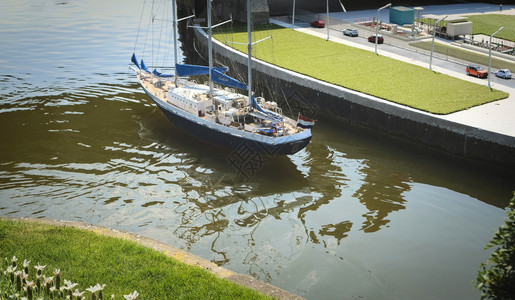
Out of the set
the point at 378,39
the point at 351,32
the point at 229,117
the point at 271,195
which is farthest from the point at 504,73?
the point at 271,195

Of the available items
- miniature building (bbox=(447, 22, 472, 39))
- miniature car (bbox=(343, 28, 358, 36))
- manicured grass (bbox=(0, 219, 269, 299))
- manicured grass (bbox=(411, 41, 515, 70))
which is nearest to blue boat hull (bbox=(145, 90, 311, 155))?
manicured grass (bbox=(0, 219, 269, 299))

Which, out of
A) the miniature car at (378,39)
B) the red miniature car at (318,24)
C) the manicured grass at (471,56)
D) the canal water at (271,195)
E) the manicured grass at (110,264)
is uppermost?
the red miniature car at (318,24)

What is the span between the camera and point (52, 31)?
55.8m

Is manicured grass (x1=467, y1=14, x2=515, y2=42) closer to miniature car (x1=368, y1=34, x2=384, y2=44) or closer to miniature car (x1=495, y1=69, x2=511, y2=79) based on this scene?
miniature car (x1=368, y1=34, x2=384, y2=44)

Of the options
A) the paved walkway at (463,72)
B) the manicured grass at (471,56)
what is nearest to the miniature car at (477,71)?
the paved walkway at (463,72)

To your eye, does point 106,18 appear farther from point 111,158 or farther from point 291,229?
point 291,229

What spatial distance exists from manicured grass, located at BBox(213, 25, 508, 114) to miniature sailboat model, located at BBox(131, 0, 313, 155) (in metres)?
8.12

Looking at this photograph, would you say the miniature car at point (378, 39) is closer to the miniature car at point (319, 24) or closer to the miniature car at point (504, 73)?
the miniature car at point (319, 24)

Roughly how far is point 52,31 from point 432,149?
39698mm

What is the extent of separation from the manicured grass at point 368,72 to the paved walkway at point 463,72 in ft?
2.81

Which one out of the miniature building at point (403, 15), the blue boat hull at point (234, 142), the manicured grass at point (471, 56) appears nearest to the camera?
the blue boat hull at point (234, 142)

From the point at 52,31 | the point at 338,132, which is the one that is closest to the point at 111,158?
the point at 338,132

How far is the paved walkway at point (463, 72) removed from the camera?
30547 millimetres

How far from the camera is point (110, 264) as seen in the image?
17.3 meters
